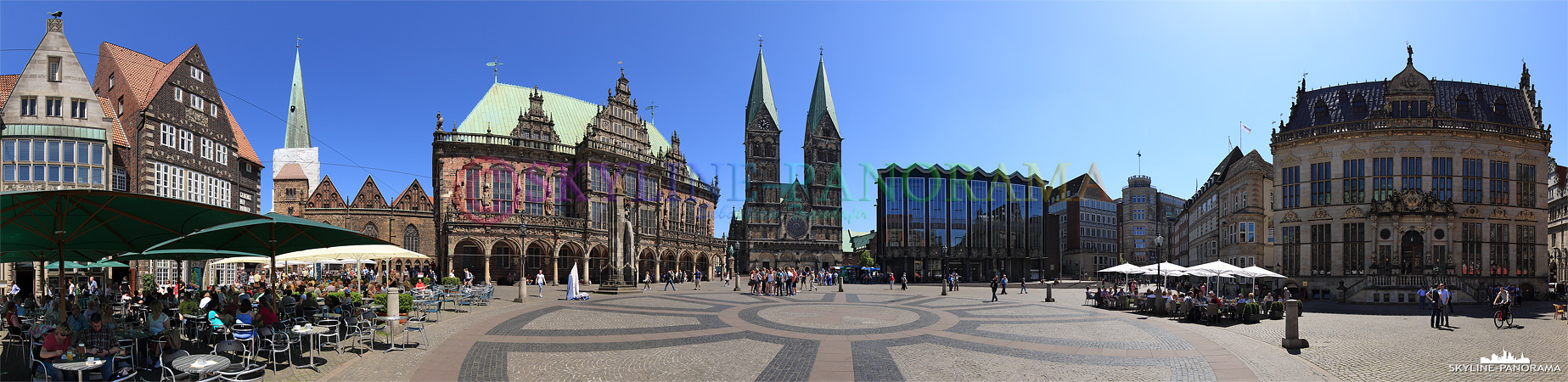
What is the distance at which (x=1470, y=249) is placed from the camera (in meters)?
36.2

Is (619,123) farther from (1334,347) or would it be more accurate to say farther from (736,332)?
(1334,347)

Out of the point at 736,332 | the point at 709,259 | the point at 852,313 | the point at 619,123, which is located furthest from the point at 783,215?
the point at 736,332

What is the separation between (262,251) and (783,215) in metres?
78.8

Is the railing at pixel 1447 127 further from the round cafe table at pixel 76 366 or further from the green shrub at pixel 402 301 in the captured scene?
the round cafe table at pixel 76 366

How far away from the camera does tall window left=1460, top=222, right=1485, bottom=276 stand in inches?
1416

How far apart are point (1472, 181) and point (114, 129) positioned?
64132mm

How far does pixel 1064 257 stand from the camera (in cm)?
10988

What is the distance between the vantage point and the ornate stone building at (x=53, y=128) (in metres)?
30.7

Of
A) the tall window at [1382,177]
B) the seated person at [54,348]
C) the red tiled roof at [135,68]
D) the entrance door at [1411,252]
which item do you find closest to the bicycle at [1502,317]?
the entrance door at [1411,252]

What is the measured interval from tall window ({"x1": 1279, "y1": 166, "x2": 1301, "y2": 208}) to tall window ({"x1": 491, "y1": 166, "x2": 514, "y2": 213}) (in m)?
48.1

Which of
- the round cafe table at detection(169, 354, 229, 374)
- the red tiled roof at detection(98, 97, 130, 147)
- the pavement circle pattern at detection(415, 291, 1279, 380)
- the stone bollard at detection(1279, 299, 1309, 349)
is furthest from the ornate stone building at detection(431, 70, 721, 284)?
the stone bollard at detection(1279, 299, 1309, 349)

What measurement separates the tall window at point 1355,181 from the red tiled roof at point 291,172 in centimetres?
9083

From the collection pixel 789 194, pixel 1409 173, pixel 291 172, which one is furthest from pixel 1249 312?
pixel 291 172

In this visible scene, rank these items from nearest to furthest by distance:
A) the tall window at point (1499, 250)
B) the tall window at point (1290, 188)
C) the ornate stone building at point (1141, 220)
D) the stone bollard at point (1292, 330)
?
1. the stone bollard at point (1292, 330)
2. the tall window at point (1499, 250)
3. the tall window at point (1290, 188)
4. the ornate stone building at point (1141, 220)
